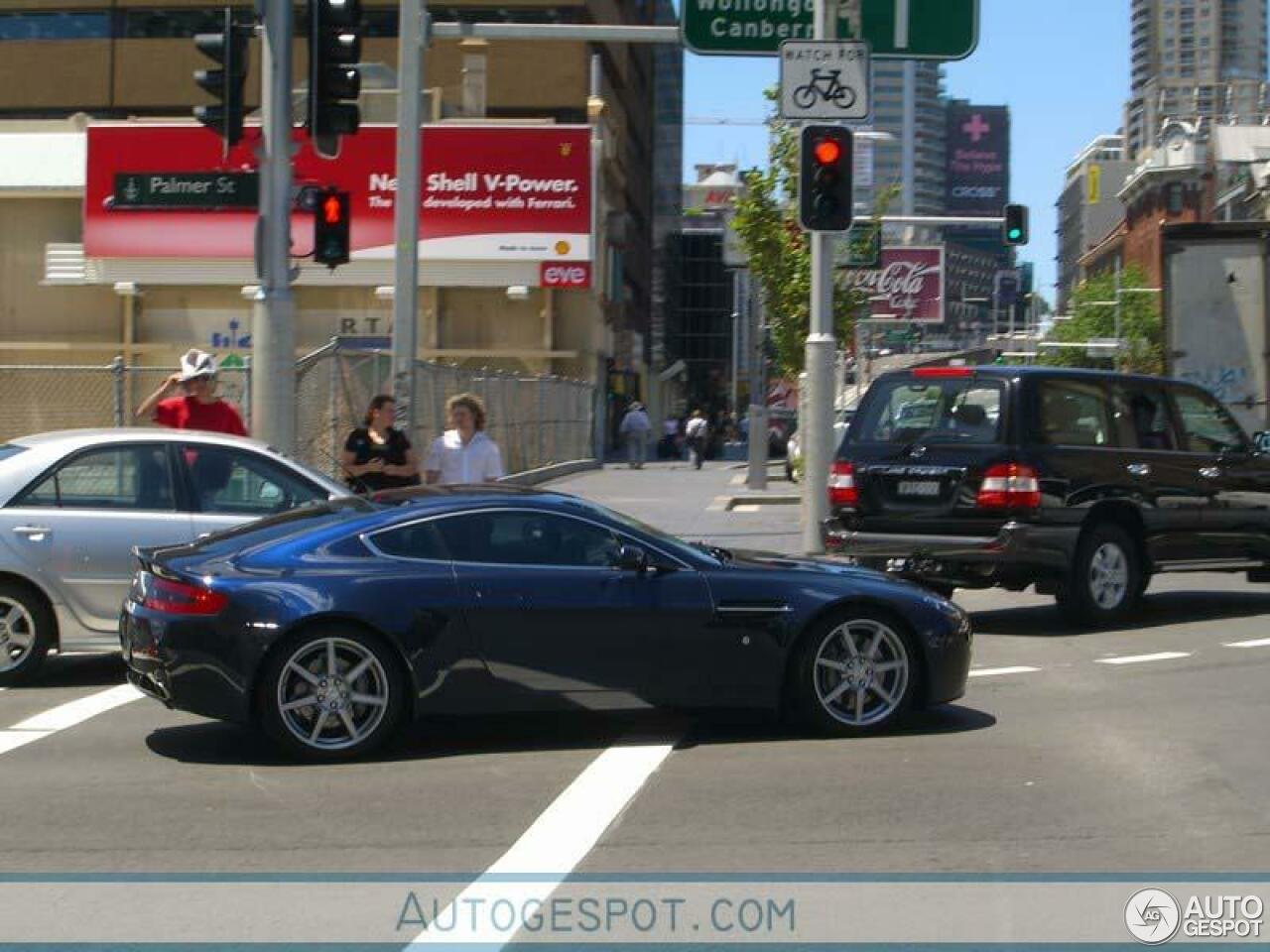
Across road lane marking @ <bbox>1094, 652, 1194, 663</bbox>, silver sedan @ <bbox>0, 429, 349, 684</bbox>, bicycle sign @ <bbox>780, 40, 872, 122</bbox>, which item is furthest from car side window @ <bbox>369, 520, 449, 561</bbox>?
bicycle sign @ <bbox>780, 40, 872, 122</bbox>

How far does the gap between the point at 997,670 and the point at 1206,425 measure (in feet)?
12.9

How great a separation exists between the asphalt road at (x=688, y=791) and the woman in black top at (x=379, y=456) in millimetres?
3451

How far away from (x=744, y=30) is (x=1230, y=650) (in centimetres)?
800

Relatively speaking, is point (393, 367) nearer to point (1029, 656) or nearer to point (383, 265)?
point (1029, 656)

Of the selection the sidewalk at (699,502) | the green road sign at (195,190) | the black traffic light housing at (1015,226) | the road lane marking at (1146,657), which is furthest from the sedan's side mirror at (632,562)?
the black traffic light housing at (1015,226)

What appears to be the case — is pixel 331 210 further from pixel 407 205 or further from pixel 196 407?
pixel 407 205

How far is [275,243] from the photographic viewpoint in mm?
15242

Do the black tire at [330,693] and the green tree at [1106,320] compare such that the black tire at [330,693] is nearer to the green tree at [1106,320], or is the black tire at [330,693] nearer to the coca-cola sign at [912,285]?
the coca-cola sign at [912,285]

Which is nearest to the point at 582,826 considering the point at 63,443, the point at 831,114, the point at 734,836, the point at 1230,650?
the point at 734,836

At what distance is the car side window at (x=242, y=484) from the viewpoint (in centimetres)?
1089

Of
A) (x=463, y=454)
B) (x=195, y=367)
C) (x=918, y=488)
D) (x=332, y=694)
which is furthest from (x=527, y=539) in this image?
(x=463, y=454)

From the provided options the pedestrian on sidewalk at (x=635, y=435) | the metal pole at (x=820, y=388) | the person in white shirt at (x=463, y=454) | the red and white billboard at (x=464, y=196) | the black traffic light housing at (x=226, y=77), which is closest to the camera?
the black traffic light housing at (x=226, y=77)

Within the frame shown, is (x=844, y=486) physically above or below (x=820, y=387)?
below

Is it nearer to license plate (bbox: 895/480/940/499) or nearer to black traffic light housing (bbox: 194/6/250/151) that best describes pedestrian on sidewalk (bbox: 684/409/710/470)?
black traffic light housing (bbox: 194/6/250/151)
